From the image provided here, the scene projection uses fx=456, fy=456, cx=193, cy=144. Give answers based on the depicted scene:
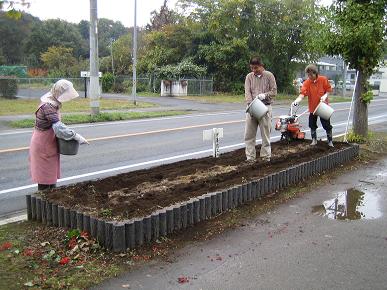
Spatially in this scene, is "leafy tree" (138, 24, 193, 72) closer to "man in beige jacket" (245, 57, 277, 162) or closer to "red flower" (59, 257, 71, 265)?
"man in beige jacket" (245, 57, 277, 162)

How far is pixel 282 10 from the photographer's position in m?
40.0

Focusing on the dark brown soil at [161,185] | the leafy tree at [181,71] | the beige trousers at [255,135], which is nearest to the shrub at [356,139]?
the dark brown soil at [161,185]

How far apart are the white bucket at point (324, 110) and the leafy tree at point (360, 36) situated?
8.21 ft

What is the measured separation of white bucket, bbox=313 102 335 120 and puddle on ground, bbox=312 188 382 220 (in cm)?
266

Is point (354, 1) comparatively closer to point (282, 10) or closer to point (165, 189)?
point (165, 189)

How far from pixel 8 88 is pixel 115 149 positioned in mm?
19118

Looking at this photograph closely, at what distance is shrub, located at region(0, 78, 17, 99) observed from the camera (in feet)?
90.2

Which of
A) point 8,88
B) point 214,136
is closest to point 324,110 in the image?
point 214,136

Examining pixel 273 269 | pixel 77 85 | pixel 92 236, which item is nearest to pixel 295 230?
pixel 273 269

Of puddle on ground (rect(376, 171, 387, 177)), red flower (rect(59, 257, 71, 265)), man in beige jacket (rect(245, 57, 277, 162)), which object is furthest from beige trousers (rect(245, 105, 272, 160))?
red flower (rect(59, 257, 71, 265))

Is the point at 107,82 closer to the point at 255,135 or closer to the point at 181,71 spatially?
the point at 181,71

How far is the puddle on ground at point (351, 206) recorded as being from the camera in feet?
20.7

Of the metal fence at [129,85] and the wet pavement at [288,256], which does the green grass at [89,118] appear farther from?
the metal fence at [129,85]

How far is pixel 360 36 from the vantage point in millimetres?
11062
